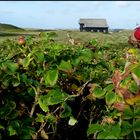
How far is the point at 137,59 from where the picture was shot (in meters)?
2.16

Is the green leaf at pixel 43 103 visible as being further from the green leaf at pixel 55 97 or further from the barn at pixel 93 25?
the barn at pixel 93 25

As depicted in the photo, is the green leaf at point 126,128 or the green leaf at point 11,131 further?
the green leaf at point 11,131

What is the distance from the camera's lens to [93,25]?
88625mm

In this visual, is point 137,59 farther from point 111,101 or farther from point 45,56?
point 45,56

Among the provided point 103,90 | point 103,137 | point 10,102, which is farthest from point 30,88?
point 103,137

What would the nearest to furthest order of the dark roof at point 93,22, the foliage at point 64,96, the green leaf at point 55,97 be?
the foliage at point 64,96
the green leaf at point 55,97
the dark roof at point 93,22

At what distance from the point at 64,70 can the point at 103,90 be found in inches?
9.1

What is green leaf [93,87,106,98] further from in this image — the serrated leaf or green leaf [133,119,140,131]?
the serrated leaf

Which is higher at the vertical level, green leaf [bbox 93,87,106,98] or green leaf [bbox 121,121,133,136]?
green leaf [bbox 93,87,106,98]

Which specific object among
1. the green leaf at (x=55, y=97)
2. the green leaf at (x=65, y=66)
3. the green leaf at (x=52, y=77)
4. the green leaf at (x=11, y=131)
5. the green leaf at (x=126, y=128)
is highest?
the green leaf at (x=65, y=66)

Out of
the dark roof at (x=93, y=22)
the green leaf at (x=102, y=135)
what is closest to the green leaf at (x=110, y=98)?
the green leaf at (x=102, y=135)

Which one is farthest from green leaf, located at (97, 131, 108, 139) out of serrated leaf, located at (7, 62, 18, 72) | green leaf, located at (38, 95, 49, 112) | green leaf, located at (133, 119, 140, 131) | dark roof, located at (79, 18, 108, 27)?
dark roof, located at (79, 18, 108, 27)

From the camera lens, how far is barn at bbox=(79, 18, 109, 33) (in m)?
Result: 86.9

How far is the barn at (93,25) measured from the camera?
86938mm
